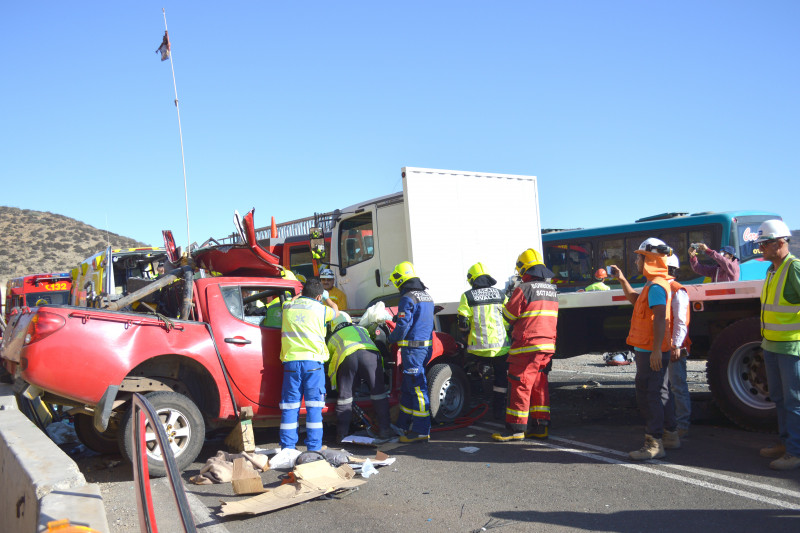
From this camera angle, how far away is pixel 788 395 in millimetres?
5094

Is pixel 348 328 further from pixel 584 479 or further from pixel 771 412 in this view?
pixel 771 412

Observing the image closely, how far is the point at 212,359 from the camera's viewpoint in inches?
238

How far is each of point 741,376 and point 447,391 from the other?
3.07m

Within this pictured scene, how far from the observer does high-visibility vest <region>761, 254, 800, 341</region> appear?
511 centimetres

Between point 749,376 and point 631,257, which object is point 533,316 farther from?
point 631,257

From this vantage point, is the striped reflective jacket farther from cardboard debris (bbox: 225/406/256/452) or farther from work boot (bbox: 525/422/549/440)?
cardboard debris (bbox: 225/406/256/452)

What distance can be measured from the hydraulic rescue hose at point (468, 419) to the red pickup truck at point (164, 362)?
71 centimetres

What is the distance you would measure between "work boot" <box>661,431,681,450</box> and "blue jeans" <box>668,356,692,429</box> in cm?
37

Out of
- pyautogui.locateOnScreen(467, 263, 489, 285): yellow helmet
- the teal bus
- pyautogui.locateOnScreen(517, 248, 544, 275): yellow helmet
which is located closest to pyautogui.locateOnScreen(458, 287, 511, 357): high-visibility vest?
pyautogui.locateOnScreen(467, 263, 489, 285): yellow helmet

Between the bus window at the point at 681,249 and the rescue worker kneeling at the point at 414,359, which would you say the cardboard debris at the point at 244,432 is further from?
the bus window at the point at 681,249

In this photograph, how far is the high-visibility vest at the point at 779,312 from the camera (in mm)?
5113

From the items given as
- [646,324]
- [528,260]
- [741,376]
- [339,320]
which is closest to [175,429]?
[339,320]

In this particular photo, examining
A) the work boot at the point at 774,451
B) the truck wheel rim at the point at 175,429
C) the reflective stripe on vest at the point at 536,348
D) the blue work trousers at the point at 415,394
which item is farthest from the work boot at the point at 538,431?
the truck wheel rim at the point at 175,429

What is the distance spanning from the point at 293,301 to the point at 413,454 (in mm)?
1896
